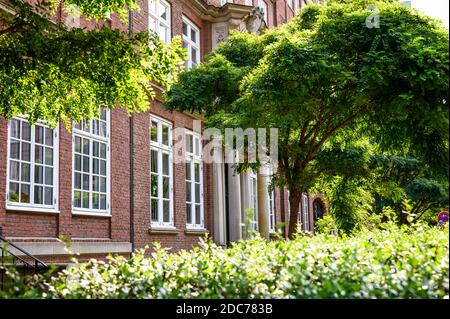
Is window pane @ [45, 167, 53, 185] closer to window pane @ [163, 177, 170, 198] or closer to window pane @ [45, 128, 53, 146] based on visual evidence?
window pane @ [45, 128, 53, 146]

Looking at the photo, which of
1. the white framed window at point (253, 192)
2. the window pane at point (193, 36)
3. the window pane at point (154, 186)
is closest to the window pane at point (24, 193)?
the window pane at point (154, 186)

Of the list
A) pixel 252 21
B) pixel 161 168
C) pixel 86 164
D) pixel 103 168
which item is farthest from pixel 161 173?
pixel 252 21

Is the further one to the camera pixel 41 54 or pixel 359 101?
pixel 359 101

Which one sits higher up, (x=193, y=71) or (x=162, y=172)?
(x=193, y=71)

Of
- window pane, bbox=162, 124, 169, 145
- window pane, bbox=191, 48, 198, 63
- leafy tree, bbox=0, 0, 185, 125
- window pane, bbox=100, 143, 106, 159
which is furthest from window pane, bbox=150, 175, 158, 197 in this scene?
leafy tree, bbox=0, 0, 185, 125

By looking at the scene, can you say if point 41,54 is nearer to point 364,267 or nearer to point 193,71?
point 364,267

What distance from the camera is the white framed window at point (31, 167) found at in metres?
11.4

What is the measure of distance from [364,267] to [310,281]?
0.49m

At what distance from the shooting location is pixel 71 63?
298 inches

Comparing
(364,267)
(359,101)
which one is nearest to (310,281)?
(364,267)

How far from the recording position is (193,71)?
15.6 meters

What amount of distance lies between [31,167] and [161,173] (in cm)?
613

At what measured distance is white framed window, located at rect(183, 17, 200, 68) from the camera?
20406 mm

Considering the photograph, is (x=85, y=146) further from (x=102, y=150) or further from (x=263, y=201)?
(x=263, y=201)
